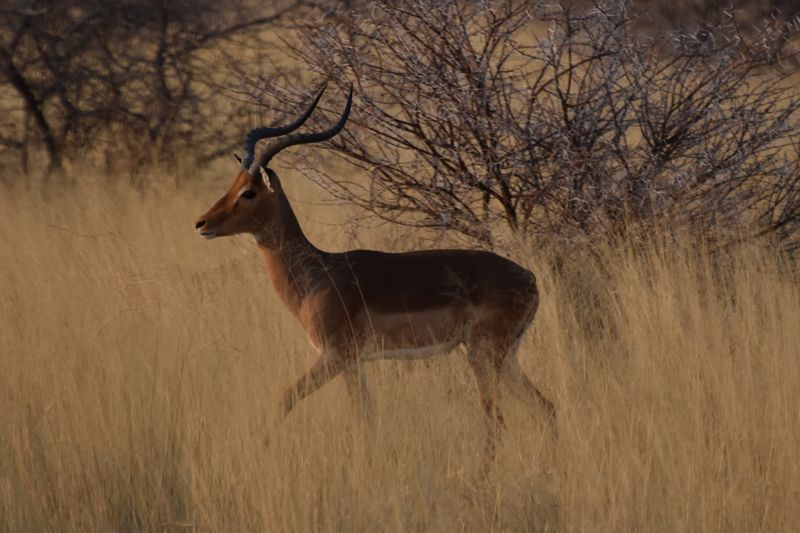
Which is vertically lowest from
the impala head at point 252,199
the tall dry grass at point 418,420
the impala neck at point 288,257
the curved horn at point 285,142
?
the tall dry grass at point 418,420

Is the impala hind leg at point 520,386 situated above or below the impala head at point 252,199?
below

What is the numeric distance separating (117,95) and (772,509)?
369 inches

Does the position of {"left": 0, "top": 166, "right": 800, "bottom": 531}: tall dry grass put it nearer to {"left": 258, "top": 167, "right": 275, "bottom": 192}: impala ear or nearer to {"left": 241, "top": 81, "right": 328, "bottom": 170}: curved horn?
{"left": 258, "top": 167, "right": 275, "bottom": 192}: impala ear

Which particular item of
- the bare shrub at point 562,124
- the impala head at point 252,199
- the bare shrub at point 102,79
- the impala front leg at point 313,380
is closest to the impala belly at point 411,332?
the impala front leg at point 313,380

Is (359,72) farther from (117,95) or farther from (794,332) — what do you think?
(117,95)

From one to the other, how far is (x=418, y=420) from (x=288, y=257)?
88 centimetres

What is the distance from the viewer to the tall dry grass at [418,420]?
3.58m

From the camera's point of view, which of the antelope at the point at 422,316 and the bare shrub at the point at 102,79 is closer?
the antelope at the point at 422,316

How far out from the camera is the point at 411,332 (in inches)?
178

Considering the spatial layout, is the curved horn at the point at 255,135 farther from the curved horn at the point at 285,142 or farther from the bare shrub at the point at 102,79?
the bare shrub at the point at 102,79

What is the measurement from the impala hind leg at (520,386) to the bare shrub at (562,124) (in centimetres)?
163

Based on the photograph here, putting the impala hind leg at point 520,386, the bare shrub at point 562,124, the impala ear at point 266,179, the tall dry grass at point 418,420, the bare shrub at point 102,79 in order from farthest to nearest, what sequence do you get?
1. the bare shrub at point 102,79
2. the bare shrub at point 562,124
3. the impala ear at point 266,179
4. the impala hind leg at point 520,386
5. the tall dry grass at point 418,420

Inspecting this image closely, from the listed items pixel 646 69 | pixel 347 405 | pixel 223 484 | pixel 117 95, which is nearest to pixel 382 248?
pixel 646 69

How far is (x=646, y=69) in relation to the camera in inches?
240
